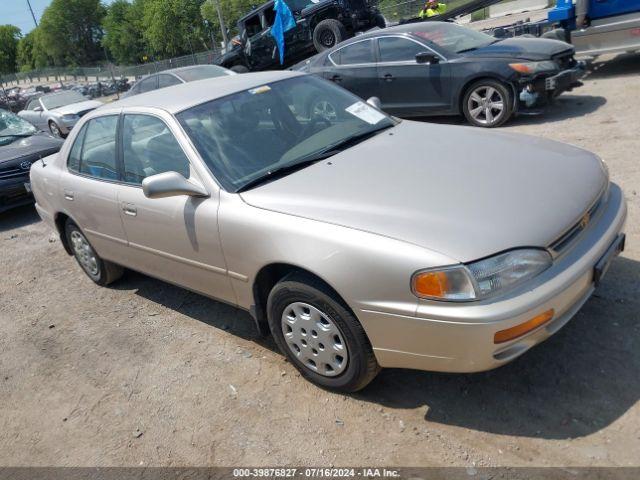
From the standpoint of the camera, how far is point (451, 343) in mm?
2531

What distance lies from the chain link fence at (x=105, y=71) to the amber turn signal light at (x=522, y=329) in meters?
30.5

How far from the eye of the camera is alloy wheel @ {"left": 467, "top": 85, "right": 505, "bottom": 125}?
302 inches

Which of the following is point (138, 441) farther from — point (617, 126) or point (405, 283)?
point (617, 126)

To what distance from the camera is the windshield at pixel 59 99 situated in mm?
16984

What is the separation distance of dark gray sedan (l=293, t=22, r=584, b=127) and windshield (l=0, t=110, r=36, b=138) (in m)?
5.02

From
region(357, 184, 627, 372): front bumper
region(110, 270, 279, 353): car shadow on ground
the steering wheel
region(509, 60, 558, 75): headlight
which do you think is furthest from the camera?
region(509, 60, 558, 75): headlight

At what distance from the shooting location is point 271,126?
3.69 meters

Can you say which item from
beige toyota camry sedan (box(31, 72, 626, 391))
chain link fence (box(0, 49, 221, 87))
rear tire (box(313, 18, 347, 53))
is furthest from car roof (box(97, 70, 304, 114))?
chain link fence (box(0, 49, 221, 87))

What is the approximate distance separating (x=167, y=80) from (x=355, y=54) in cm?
498

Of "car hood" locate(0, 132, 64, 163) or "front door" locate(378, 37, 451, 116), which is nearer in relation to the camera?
"front door" locate(378, 37, 451, 116)

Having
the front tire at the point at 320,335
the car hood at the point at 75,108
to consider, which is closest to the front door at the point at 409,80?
the front tire at the point at 320,335

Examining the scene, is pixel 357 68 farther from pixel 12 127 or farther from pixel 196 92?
pixel 12 127

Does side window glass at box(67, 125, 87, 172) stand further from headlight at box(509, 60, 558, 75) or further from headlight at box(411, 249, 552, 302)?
headlight at box(509, 60, 558, 75)

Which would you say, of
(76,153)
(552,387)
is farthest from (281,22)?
(552,387)
